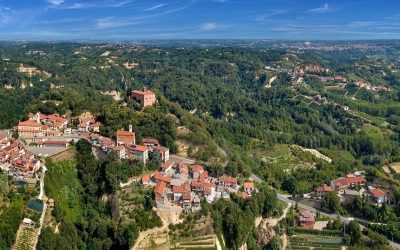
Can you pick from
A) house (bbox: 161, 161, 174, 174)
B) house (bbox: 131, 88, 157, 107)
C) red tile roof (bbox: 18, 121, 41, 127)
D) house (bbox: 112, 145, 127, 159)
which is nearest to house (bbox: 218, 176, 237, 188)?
house (bbox: 161, 161, 174, 174)

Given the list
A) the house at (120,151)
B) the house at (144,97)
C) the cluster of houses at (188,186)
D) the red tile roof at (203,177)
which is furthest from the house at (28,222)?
the house at (144,97)

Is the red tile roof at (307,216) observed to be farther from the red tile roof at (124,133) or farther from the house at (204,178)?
the red tile roof at (124,133)

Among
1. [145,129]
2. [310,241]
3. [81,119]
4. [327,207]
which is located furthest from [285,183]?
[81,119]

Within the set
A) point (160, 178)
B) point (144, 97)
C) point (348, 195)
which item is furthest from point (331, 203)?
point (144, 97)

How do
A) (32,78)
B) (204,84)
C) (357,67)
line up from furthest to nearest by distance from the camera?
(357,67) → (204,84) → (32,78)

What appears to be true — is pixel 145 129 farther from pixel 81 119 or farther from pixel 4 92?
pixel 4 92

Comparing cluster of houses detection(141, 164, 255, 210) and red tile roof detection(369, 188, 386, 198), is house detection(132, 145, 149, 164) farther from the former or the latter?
red tile roof detection(369, 188, 386, 198)

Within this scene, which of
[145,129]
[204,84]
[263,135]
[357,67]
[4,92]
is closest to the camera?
[145,129]

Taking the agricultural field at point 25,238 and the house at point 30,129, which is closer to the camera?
the agricultural field at point 25,238

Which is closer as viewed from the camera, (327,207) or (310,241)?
(310,241)
